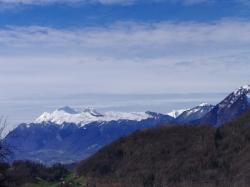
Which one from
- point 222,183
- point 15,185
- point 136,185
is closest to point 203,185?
point 222,183

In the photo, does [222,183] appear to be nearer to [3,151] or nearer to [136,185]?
[136,185]

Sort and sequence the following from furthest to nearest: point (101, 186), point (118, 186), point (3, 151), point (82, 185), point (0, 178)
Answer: point (118, 186) < point (101, 186) < point (3, 151) < point (0, 178) < point (82, 185)

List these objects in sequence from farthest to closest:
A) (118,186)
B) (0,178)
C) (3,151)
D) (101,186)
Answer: (118,186), (101,186), (3,151), (0,178)

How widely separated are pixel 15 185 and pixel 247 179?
176977 mm

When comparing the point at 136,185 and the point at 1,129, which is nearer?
the point at 1,129

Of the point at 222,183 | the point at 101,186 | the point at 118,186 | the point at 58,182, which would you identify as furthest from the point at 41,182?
the point at 222,183

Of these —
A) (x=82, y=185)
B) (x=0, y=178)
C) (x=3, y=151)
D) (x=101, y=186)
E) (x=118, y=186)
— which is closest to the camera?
(x=82, y=185)

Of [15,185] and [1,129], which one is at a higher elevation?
[1,129]

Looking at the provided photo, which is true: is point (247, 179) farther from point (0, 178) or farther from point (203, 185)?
point (0, 178)

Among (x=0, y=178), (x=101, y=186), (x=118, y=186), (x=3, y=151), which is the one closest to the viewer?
(x=0, y=178)

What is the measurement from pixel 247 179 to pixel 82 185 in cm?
17991

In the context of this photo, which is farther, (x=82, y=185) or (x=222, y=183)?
(x=222, y=183)

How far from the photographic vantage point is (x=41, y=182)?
1916 cm

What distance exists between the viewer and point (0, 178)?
2008cm
